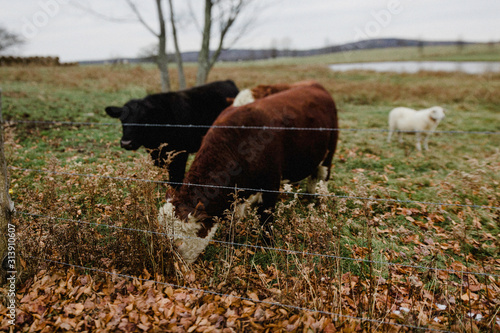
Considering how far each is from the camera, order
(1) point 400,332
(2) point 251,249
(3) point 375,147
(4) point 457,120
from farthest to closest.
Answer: (4) point 457,120 < (3) point 375,147 < (2) point 251,249 < (1) point 400,332

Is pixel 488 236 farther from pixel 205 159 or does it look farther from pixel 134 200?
pixel 134 200

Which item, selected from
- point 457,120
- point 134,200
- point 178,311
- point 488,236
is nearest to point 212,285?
point 178,311

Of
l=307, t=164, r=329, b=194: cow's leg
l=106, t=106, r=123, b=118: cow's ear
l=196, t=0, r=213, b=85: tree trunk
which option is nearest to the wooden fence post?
l=106, t=106, r=123, b=118: cow's ear

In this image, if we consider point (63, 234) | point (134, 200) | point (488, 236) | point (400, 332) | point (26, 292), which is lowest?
point (488, 236)

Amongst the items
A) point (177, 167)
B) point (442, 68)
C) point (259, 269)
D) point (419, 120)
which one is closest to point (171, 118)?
point (177, 167)

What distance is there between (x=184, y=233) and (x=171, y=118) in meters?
3.15

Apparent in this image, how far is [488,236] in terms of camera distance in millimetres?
4109

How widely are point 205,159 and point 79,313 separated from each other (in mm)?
1980

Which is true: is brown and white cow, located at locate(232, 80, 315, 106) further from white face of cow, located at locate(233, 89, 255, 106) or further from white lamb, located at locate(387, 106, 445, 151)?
white lamb, located at locate(387, 106, 445, 151)

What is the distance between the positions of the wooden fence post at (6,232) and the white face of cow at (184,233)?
1486mm

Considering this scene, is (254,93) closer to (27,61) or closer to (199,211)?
(199,211)

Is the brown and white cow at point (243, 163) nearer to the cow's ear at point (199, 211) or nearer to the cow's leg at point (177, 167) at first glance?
the cow's ear at point (199, 211)

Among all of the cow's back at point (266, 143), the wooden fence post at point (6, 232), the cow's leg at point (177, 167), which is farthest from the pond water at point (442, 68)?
the wooden fence post at point (6, 232)

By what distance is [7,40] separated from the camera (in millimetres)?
26109
